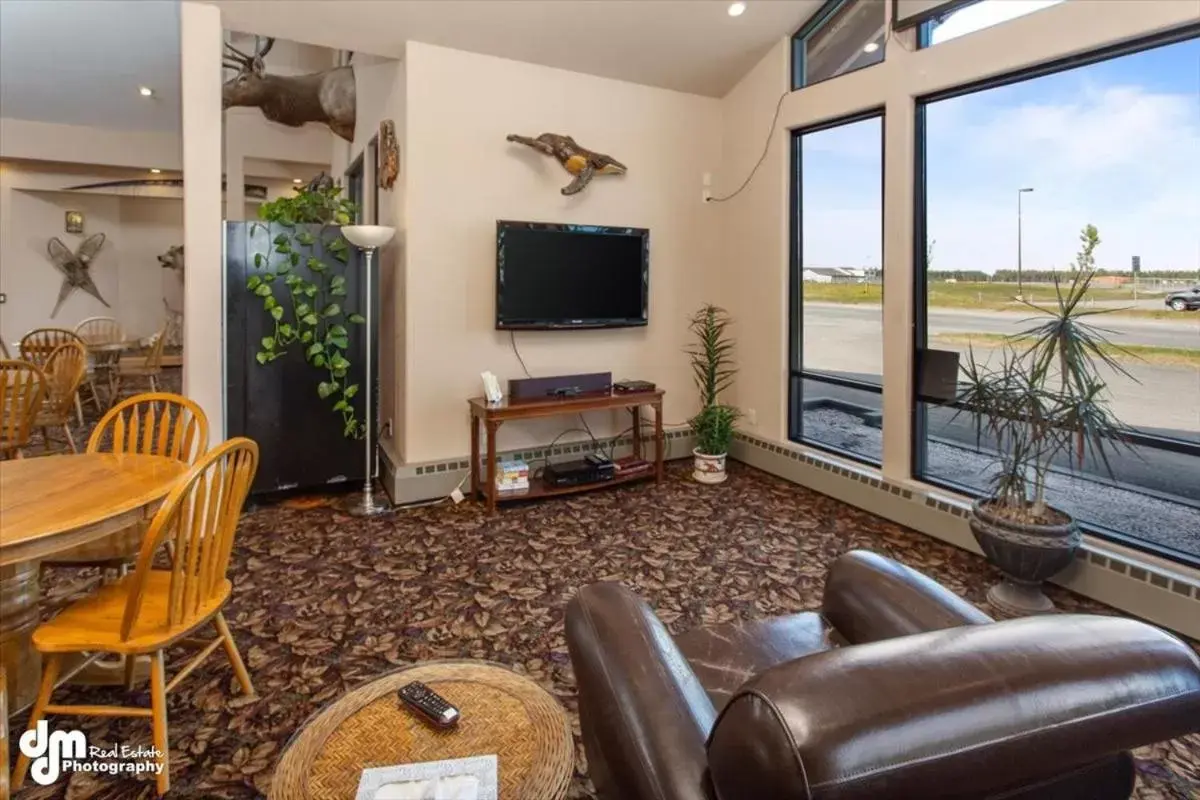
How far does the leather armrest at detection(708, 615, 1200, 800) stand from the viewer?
0.75 m

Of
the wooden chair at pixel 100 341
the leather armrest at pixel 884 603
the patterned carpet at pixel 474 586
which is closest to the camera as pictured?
the leather armrest at pixel 884 603

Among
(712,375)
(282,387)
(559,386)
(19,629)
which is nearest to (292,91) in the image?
(282,387)

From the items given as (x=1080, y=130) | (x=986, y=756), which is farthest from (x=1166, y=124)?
(x=986, y=756)

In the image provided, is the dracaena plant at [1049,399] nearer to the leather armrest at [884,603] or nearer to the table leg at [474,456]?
the leather armrest at [884,603]

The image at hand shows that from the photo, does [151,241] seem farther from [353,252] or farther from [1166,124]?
[1166,124]

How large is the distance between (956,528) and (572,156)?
134 inches

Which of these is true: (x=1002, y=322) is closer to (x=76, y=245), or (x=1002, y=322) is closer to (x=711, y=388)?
(x=711, y=388)

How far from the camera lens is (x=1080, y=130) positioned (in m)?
3.12

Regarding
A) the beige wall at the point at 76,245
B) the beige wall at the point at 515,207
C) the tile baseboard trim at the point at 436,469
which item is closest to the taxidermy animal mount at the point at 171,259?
the beige wall at the point at 76,245

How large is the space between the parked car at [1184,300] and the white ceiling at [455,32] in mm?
2820

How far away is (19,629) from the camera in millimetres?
2076

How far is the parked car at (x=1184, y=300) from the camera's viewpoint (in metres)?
2.77

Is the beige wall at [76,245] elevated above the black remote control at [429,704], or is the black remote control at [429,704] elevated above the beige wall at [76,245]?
the beige wall at [76,245]

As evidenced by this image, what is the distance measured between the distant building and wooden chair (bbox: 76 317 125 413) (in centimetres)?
704
